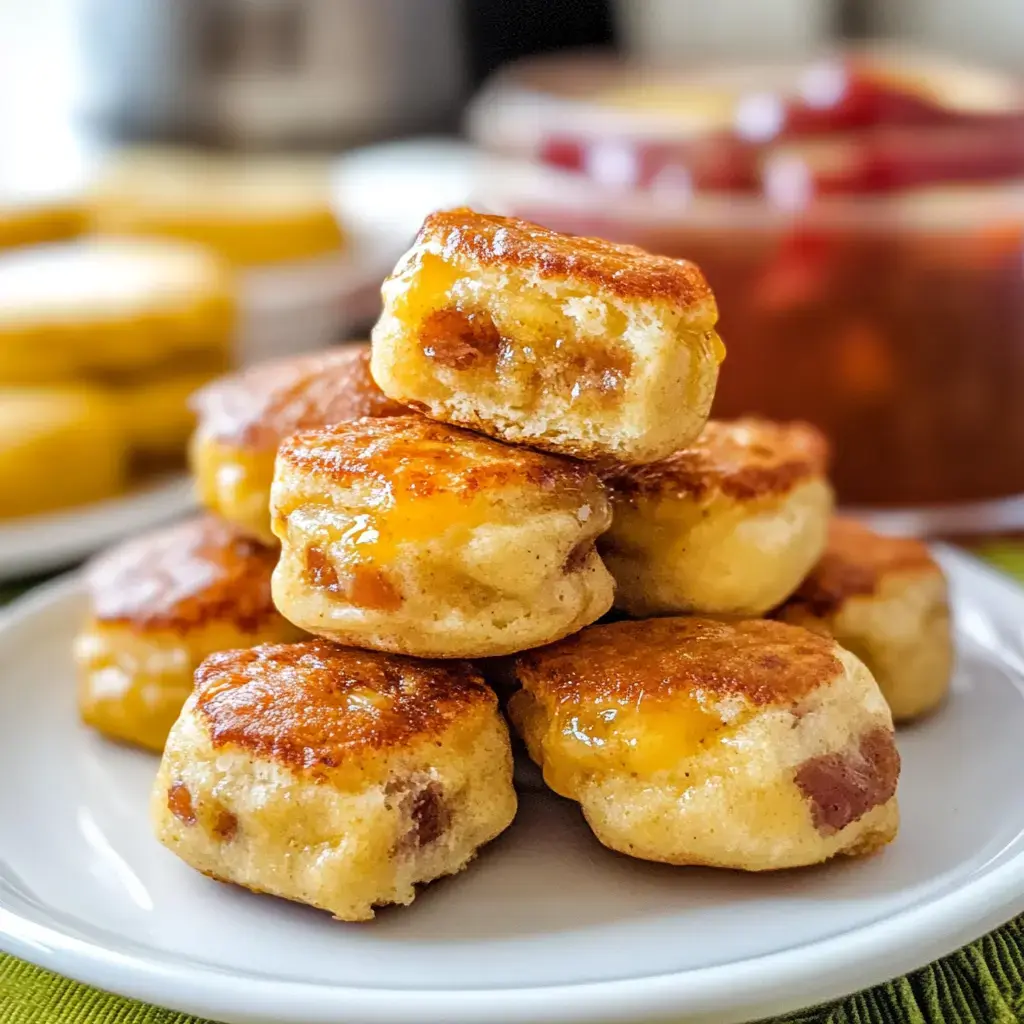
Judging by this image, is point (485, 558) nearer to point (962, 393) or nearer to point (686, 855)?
point (686, 855)

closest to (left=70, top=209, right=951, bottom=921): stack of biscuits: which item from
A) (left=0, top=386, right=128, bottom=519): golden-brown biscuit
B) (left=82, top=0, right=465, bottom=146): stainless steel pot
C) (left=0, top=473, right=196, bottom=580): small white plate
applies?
(left=0, top=473, right=196, bottom=580): small white plate

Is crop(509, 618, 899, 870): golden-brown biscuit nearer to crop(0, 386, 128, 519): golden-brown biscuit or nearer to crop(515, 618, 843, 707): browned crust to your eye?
crop(515, 618, 843, 707): browned crust

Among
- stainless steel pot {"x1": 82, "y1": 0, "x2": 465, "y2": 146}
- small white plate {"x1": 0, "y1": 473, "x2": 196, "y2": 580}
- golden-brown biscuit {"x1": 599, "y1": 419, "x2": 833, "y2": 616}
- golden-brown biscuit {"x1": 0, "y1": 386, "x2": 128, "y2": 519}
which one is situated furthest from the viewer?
stainless steel pot {"x1": 82, "y1": 0, "x2": 465, "y2": 146}

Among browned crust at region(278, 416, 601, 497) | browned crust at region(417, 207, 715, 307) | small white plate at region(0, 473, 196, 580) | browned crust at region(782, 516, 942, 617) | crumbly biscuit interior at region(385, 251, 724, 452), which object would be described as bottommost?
small white plate at region(0, 473, 196, 580)

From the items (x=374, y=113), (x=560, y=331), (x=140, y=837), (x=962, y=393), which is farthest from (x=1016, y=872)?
(x=374, y=113)

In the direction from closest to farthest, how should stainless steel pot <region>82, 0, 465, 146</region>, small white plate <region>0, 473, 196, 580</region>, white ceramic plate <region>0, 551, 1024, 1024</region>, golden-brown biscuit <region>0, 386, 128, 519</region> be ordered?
1. white ceramic plate <region>0, 551, 1024, 1024</region>
2. small white plate <region>0, 473, 196, 580</region>
3. golden-brown biscuit <region>0, 386, 128, 519</region>
4. stainless steel pot <region>82, 0, 465, 146</region>

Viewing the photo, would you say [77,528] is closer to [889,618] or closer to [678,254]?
[678,254]

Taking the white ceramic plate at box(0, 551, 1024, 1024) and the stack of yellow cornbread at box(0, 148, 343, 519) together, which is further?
the stack of yellow cornbread at box(0, 148, 343, 519)

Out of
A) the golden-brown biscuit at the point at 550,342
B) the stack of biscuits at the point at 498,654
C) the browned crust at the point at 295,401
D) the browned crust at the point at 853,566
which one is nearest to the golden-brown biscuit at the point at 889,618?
the browned crust at the point at 853,566
